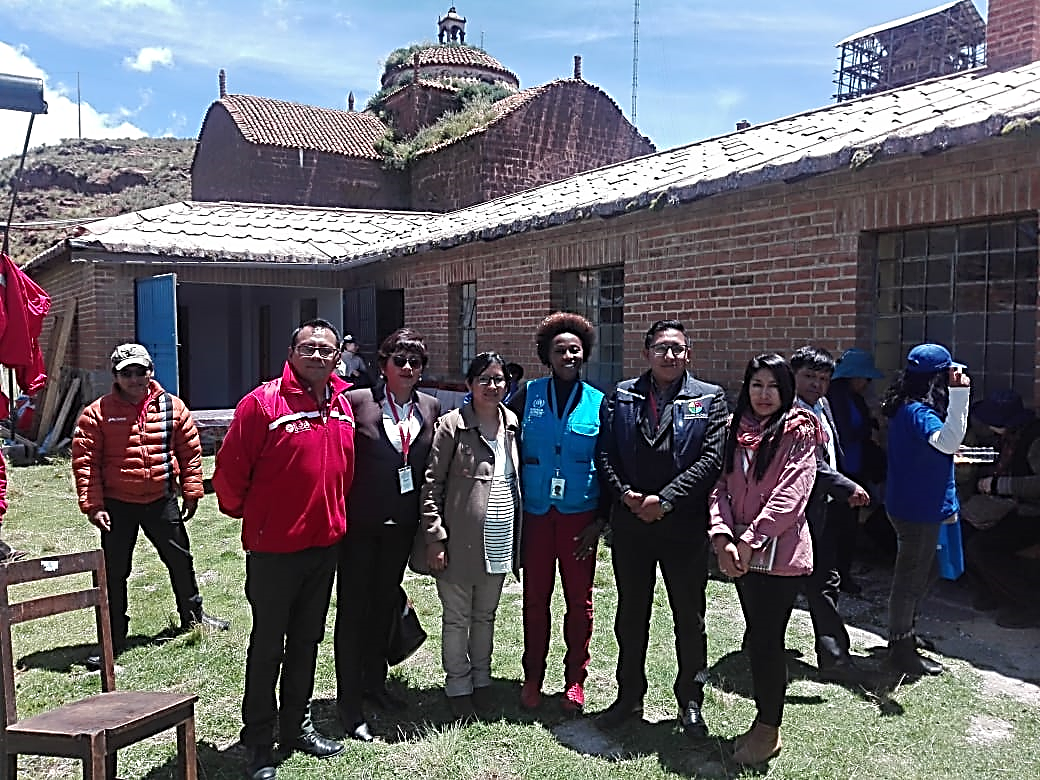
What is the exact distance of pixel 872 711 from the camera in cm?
386

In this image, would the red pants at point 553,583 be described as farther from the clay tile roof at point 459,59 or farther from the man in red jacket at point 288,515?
the clay tile roof at point 459,59

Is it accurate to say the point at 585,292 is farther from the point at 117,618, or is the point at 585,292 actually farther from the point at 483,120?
the point at 483,120

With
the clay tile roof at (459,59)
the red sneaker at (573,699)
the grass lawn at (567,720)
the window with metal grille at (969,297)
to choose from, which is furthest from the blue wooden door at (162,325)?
the clay tile roof at (459,59)

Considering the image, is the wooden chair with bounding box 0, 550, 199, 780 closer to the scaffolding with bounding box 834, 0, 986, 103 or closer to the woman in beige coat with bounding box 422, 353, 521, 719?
the woman in beige coat with bounding box 422, 353, 521, 719

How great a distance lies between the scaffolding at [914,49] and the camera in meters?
32.6

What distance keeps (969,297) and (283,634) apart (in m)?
4.95

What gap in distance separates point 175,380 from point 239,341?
781 cm

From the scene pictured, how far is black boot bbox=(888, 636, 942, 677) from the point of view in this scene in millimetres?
4262

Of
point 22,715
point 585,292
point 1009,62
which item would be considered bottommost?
point 22,715

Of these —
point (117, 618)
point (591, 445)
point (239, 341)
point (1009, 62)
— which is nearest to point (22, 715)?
point (117, 618)

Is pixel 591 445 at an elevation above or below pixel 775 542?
above

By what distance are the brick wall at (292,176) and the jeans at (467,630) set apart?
1972 centimetres

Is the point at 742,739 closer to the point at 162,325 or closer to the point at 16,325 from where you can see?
Result: the point at 16,325

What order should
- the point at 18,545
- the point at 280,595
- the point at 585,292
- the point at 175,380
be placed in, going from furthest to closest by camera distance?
the point at 175,380, the point at 585,292, the point at 18,545, the point at 280,595
